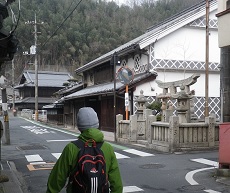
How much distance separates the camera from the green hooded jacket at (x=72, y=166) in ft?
10.1

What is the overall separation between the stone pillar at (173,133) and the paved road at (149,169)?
0.40m

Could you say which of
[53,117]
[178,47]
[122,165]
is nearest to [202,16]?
[178,47]

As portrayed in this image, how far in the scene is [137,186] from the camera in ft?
25.6

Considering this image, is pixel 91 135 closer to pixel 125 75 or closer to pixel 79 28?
pixel 125 75

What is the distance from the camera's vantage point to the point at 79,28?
259 ft

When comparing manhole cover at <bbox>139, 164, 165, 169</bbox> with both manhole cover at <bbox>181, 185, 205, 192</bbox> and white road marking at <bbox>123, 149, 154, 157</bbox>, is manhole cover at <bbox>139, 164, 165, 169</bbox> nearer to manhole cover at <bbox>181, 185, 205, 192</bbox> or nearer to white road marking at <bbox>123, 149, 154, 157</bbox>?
white road marking at <bbox>123, 149, 154, 157</bbox>

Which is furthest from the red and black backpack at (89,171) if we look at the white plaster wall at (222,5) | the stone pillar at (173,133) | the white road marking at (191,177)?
the stone pillar at (173,133)

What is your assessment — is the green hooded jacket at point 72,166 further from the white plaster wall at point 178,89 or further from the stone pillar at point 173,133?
the white plaster wall at point 178,89

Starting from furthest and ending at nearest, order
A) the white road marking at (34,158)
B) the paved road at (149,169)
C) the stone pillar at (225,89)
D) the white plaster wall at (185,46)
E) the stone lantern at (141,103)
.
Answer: the white plaster wall at (185,46)
the stone lantern at (141,103)
the white road marking at (34,158)
the stone pillar at (225,89)
the paved road at (149,169)

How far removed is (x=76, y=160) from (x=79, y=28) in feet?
257

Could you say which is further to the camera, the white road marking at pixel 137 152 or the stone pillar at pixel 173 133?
the white road marking at pixel 137 152

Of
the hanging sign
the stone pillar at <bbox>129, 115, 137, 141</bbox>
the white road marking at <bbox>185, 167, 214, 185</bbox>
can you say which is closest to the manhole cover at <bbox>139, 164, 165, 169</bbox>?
the white road marking at <bbox>185, 167, 214, 185</bbox>

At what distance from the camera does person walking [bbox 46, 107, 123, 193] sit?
3.09 metres

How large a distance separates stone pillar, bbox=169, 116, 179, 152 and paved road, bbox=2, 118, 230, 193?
40 cm
